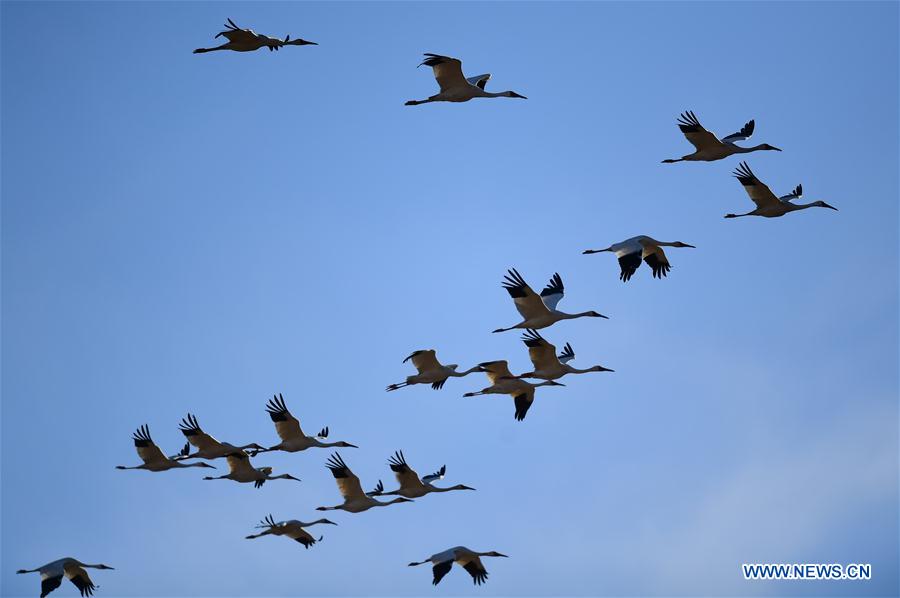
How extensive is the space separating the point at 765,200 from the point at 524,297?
5777 mm

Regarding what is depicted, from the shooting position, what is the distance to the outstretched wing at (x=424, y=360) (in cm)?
3978

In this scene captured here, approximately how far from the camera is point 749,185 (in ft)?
130

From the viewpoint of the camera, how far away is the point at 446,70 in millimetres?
37906

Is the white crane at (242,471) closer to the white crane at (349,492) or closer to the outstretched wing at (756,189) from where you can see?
the white crane at (349,492)

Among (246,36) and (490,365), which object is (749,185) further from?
(246,36)

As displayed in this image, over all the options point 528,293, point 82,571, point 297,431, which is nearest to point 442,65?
point 528,293

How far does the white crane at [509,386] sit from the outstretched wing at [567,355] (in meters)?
0.52

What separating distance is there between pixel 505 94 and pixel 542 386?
231 inches

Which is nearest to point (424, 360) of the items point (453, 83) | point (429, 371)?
point (429, 371)

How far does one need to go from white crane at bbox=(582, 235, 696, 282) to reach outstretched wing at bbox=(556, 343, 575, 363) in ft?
8.69

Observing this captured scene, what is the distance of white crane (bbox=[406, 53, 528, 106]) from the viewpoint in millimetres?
37781

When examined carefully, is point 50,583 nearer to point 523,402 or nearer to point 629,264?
point 523,402

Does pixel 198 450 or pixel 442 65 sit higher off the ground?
pixel 442 65

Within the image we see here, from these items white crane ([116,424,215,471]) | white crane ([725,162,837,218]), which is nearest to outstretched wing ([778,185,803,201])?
white crane ([725,162,837,218])
